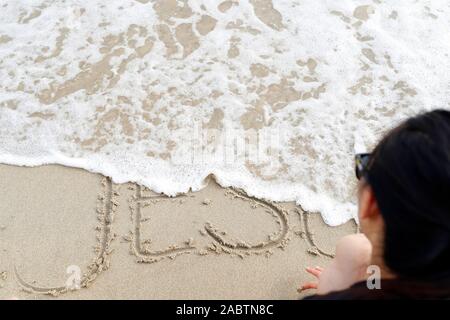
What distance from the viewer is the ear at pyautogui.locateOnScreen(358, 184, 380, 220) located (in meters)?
1.33

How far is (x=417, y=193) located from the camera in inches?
45.3

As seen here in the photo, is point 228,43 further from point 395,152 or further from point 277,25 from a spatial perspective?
point 395,152

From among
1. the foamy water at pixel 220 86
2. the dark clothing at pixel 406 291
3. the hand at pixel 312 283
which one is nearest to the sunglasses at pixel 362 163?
the dark clothing at pixel 406 291

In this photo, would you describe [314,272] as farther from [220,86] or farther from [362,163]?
[220,86]

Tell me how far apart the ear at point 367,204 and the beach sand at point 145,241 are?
4.04 ft

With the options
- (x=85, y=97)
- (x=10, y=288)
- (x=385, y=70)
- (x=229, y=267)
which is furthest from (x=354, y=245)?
(x=85, y=97)

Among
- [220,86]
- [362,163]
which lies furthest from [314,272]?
[220,86]

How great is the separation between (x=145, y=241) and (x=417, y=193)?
1858 mm

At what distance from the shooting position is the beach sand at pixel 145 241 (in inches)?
99.7

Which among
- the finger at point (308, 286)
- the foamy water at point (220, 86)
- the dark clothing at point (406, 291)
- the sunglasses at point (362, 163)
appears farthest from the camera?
the foamy water at point (220, 86)

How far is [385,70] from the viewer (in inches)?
146

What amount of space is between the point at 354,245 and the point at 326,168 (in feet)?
3.87

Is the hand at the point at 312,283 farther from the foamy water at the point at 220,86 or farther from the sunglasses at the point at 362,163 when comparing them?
the sunglasses at the point at 362,163

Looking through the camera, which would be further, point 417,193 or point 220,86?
point 220,86
